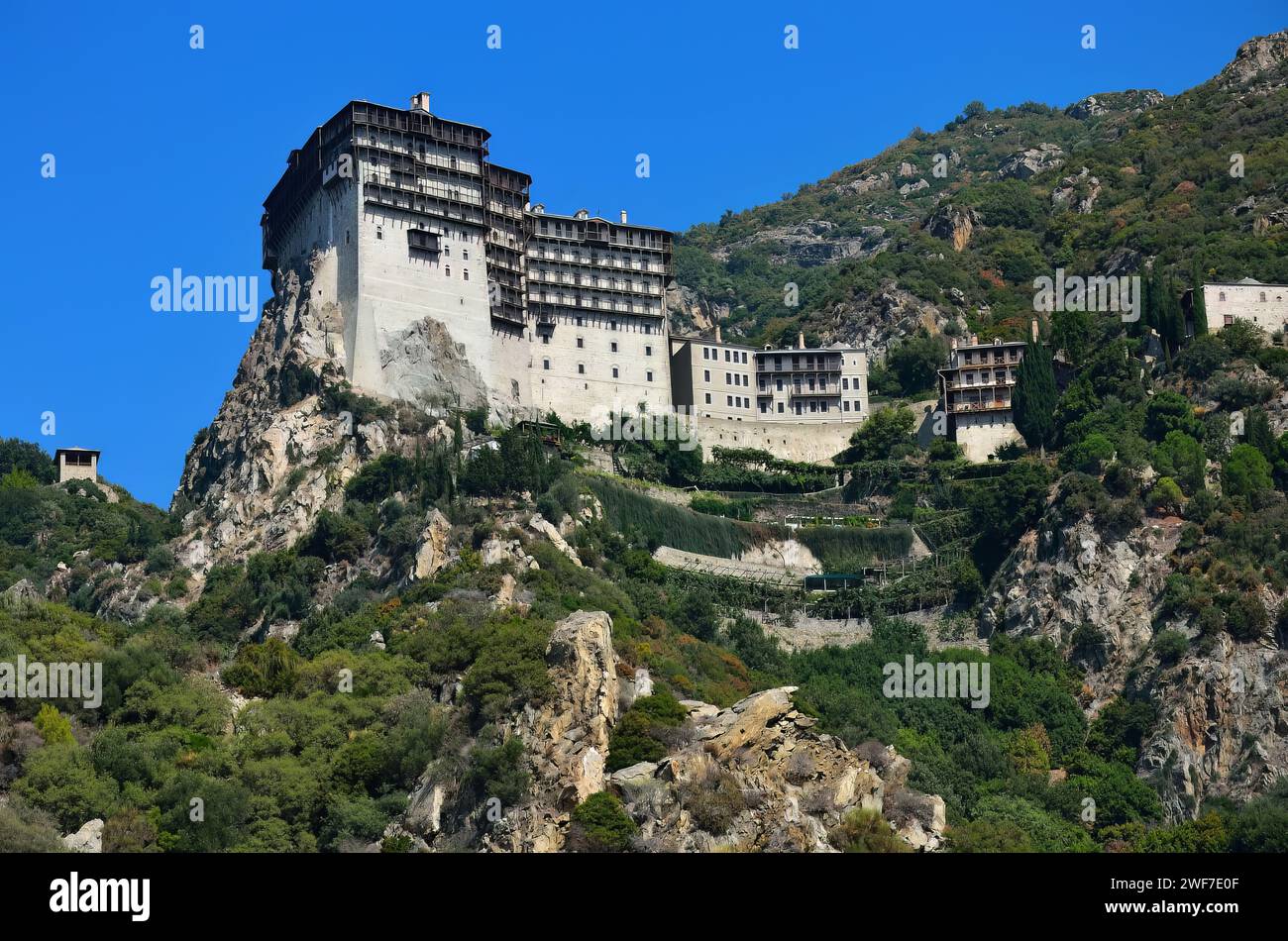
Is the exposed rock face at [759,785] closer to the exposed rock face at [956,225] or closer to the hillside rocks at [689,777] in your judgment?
the hillside rocks at [689,777]

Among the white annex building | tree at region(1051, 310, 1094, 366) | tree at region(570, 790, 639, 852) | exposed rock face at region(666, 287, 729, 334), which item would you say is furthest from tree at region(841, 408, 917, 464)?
tree at region(570, 790, 639, 852)

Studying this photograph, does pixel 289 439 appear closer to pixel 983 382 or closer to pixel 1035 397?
pixel 983 382

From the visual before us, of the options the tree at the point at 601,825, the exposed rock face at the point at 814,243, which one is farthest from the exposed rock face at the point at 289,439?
the exposed rock face at the point at 814,243

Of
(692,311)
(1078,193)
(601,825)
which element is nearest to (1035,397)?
(1078,193)
